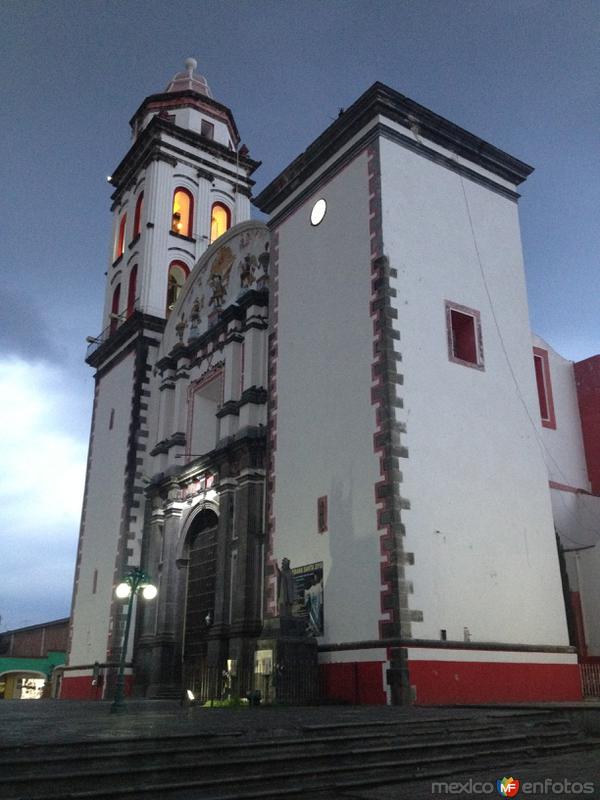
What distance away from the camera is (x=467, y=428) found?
16.8 meters

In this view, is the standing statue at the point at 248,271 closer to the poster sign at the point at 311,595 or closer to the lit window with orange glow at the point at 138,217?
the lit window with orange glow at the point at 138,217

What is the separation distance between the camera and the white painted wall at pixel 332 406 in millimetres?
15547

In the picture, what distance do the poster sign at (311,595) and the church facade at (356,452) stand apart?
0.05 m

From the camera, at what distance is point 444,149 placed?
780 inches

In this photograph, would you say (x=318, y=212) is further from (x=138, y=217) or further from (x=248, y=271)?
(x=138, y=217)

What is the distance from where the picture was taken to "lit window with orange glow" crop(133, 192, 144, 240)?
101 ft

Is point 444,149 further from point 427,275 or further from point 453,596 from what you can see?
point 453,596

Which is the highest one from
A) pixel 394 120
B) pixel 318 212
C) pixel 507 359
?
pixel 394 120

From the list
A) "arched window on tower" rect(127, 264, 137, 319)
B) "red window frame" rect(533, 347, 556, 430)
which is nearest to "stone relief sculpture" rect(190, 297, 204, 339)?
"arched window on tower" rect(127, 264, 137, 319)

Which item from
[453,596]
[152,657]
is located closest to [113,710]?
[453,596]

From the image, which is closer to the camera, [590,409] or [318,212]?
[318,212]

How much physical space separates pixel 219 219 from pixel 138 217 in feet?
10.6

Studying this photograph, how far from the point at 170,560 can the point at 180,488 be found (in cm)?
213

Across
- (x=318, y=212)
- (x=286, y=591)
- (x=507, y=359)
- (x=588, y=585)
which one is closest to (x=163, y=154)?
(x=318, y=212)
